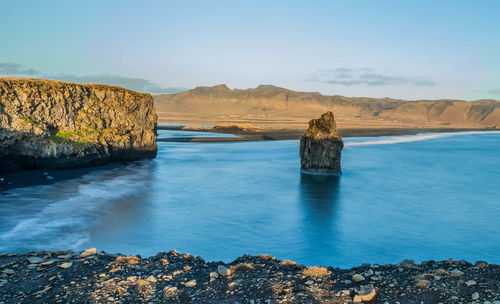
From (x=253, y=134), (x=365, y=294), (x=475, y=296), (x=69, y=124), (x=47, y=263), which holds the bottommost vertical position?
(x=253, y=134)

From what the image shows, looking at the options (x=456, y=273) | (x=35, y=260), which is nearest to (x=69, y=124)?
(x=35, y=260)

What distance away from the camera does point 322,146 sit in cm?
2983

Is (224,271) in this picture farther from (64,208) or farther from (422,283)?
(64,208)

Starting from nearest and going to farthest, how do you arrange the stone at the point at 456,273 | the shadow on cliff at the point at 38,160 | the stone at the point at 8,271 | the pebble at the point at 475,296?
the pebble at the point at 475,296 < the stone at the point at 456,273 < the stone at the point at 8,271 < the shadow on cliff at the point at 38,160

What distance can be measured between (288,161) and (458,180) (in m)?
19.0

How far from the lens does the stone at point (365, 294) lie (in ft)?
22.4

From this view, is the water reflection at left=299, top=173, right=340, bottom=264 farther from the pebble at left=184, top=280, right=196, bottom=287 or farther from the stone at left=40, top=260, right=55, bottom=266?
the stone at left=40, top=260, right=55, bottom=266

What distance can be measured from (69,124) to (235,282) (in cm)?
2981

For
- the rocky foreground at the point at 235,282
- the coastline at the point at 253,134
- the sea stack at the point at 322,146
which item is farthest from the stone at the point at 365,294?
the coastline at the point at 253,134

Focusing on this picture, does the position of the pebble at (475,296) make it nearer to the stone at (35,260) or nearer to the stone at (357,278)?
the stone at (357,278)

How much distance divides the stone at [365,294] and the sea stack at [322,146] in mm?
22674

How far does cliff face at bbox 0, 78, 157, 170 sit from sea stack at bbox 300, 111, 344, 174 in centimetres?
1910

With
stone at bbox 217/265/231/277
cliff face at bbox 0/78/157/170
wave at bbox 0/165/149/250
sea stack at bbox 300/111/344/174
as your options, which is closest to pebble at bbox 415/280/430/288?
stone at bbox 217/265/231/277

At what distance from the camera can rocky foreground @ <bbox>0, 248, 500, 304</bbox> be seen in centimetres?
703
